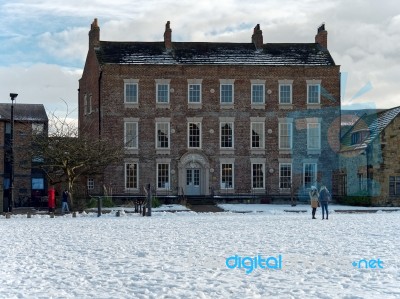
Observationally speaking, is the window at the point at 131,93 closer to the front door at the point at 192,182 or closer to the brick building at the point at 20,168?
the front door at the point at 192,182

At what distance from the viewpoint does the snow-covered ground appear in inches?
407

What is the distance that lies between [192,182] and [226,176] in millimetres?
2267

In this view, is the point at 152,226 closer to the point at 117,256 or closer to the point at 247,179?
the point at 117,256

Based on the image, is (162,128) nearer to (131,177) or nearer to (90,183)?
(131,177)

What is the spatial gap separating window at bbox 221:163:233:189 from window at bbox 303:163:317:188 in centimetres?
497

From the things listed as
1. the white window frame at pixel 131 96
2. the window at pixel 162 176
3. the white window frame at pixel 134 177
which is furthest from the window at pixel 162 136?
the white window frame at pixel 131 96

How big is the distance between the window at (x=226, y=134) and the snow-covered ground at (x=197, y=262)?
2131cm

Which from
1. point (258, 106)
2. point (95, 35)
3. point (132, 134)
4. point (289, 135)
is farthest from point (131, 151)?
point (289, 135)

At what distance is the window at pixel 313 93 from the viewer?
44688 mm

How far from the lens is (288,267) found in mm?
12625

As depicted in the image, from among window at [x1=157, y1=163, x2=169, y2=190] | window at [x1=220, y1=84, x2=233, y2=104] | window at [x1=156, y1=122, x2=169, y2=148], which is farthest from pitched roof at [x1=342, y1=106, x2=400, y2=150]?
window at [x1=157, y1=163, x2=169, y2=190]

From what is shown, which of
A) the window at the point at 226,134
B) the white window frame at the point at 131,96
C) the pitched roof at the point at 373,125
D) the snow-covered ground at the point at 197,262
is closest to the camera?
the snow-covered ground at the point at 197,262

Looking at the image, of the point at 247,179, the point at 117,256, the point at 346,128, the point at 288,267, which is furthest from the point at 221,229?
the point at 346,128

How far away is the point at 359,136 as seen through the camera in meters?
44.5
